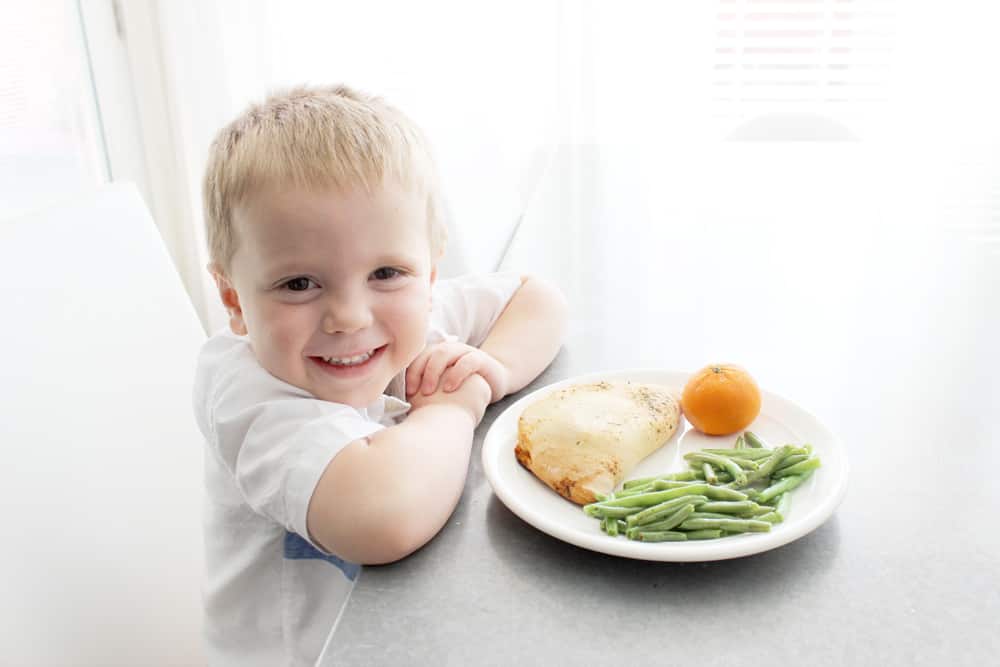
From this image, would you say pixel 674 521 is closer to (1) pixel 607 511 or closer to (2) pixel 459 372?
(1) pixel 607 511

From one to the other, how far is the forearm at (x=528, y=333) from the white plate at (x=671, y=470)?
0.07 meters

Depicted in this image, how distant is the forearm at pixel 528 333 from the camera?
1024 millimetres

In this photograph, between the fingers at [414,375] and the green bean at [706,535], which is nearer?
the green bean at [706,535]

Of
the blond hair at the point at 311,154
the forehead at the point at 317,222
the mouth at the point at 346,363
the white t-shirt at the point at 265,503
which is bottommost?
the white t-shirt at the point at 265,503

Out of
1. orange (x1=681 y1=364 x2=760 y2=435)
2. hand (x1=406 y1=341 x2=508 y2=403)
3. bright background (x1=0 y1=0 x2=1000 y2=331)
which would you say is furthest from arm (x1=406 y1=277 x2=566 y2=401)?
bright background (x1=0 y1=0 x2=1000 y2=331)

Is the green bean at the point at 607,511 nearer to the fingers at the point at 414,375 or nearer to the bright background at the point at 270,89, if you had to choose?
the fingers at the point at 414,375

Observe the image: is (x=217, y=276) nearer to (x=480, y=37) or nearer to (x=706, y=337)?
(x=706, y=337)

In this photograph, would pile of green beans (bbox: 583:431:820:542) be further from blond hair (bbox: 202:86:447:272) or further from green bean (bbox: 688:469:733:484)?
blond hair (bbox: 202:86:447:272)

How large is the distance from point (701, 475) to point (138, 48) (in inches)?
63.1

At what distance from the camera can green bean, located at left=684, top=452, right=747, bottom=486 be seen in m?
0.75

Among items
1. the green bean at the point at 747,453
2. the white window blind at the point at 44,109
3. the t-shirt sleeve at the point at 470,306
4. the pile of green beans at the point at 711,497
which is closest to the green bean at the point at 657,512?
the pile of green beans at the point at 711,497

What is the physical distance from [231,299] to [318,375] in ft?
0.44

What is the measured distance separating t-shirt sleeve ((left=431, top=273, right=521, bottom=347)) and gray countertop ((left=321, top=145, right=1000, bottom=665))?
10cm

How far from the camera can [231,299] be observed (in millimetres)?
910
